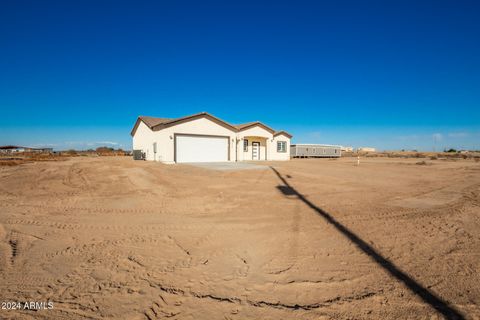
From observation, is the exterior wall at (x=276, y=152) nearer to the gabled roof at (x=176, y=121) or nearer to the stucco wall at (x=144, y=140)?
the gabled roof at (x=176, y=121)

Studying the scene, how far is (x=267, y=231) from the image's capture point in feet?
16.1

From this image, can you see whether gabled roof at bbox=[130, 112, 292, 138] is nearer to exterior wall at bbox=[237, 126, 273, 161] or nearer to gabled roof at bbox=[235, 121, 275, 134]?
gabled roof at bbox=[235, 121, 275, 134]

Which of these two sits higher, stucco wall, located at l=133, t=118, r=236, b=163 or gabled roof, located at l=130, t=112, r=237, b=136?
gabled roof, located at l=130, t=112, r=237, b=136

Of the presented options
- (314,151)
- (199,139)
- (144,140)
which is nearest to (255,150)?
(199,139)

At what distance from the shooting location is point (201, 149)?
70.6 feet

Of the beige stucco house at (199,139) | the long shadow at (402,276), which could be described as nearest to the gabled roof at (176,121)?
the beige stucco house at (199,139)

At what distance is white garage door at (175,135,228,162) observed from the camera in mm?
20344

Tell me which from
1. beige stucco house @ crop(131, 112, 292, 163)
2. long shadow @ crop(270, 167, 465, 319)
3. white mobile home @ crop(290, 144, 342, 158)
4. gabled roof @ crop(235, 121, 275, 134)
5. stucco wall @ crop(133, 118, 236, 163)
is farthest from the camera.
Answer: white mobile home @ crop(290, 144, 342, 158)

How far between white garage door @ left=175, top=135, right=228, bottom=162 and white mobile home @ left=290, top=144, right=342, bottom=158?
67.6ft

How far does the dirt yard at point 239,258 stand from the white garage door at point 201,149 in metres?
13.1

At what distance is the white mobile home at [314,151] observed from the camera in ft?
133

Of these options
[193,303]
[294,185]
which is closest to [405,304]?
[193,303]

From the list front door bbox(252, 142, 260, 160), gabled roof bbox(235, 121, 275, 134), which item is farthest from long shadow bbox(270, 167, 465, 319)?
front door bbox(252, 142, 260, 160)

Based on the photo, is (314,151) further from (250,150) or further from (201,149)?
(201,149)
